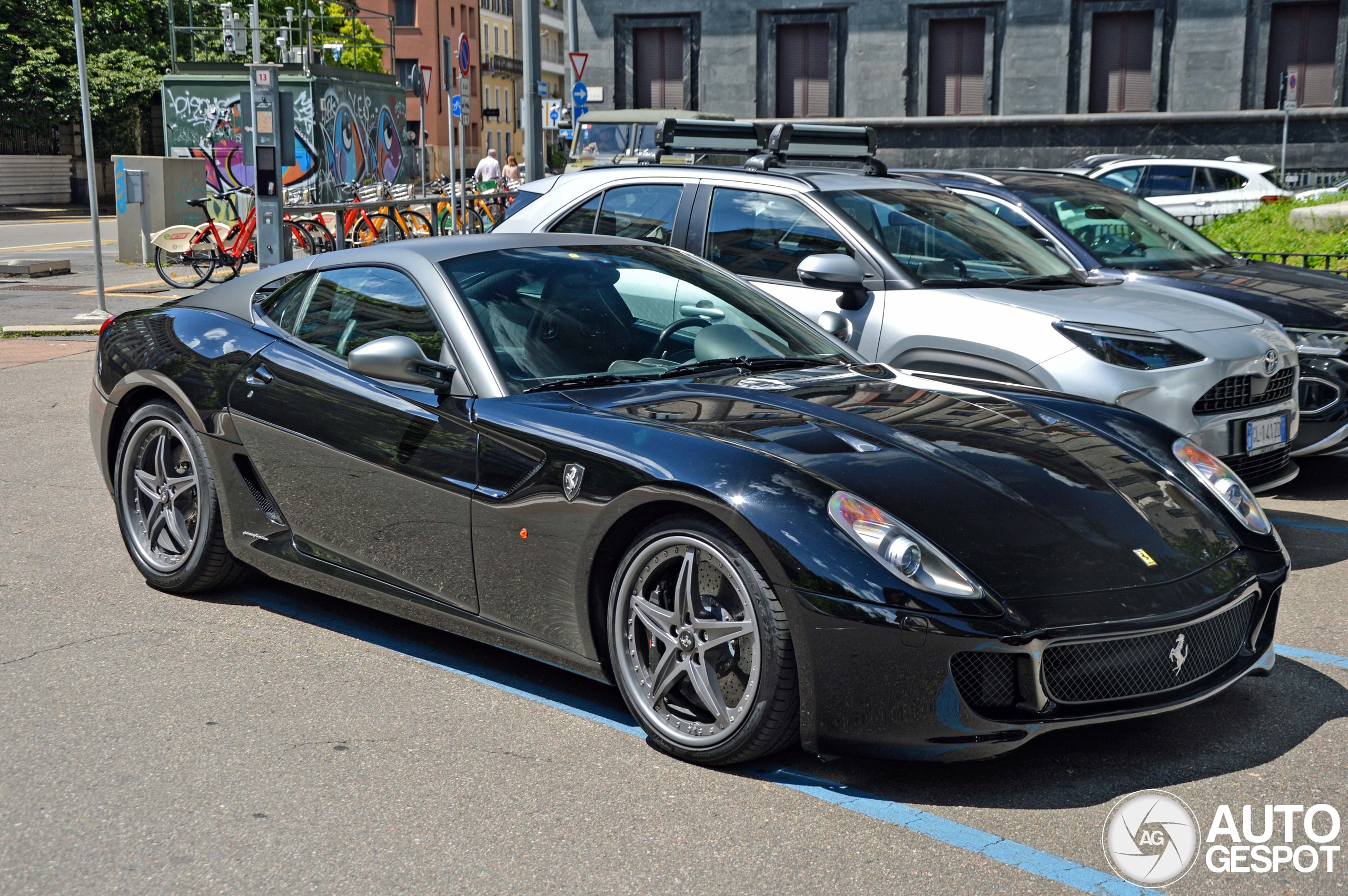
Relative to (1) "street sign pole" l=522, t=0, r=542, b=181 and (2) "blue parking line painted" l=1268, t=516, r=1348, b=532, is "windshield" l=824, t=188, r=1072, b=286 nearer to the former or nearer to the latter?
(2) "blue parking line painted" l=1268, t=516, r=1348, b=532

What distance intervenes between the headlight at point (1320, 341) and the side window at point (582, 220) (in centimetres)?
374

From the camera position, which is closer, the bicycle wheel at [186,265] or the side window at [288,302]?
the side window at [288,302]

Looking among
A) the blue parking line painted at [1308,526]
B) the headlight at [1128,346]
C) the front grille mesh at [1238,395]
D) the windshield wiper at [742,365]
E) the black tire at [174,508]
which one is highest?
the windshield wiper at [742,365]

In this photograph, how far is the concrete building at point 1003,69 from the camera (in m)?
31.9

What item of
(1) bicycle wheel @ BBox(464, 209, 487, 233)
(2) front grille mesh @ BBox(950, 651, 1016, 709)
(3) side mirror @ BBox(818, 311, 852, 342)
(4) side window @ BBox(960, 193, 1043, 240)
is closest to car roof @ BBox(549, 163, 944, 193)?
(3) side mirror @ BBox(818, 311, 852, 342)

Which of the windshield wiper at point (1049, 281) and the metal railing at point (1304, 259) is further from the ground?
the windshield wiper at point (1049, 281)

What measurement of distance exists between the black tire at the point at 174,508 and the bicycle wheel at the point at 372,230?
47.7 ft

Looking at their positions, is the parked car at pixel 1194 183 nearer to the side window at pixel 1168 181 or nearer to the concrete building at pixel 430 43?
the side window at pixel 1168 181

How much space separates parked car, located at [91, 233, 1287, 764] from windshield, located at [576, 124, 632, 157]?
1842 centimetres

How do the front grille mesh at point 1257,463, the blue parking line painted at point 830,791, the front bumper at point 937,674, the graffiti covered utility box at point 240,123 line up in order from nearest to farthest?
the blue parking line painted at point 830,791, the front bumper at point 937,674, the front grille mesh at point 1257,463, the graffiti covered utility box at point 240,123

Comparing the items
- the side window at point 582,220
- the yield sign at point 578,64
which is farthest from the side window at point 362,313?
the yield sign at point 578,64

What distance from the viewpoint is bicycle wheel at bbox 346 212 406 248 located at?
66.9ft

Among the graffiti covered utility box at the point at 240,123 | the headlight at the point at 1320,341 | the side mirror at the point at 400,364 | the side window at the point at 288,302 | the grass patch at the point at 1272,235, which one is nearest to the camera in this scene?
the side mirror at the point at 400,364

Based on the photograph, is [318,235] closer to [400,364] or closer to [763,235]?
[763,235]
